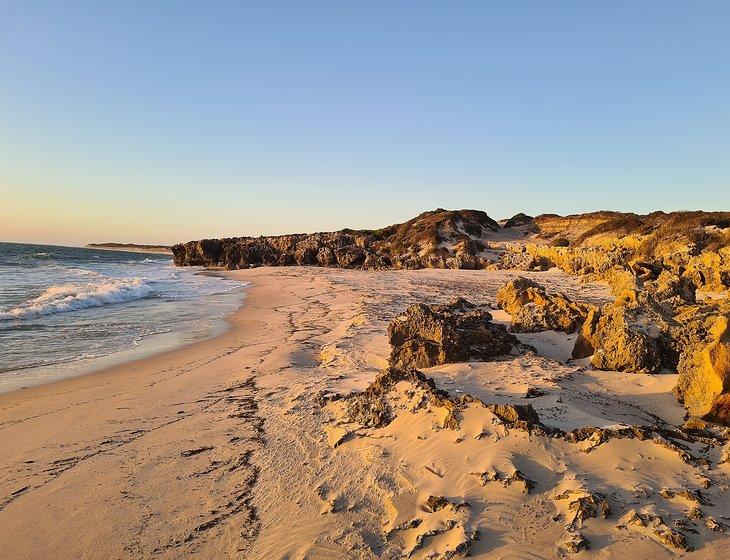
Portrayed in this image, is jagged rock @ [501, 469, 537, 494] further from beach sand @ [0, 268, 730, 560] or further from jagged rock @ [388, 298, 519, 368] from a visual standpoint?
jagged rock @ [388, 298, 519, 368]

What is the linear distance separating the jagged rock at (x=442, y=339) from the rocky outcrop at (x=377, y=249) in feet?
74.5

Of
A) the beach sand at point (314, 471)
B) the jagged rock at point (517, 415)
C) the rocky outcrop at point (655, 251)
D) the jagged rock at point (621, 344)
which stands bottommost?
the beach sand at point (314, 471)

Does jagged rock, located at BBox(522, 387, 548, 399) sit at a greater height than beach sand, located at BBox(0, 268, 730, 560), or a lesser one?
greater

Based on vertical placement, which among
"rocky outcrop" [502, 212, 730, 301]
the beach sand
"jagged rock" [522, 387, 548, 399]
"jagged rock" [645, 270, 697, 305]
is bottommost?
the beach sand

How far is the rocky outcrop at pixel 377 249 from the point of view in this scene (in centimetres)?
3272

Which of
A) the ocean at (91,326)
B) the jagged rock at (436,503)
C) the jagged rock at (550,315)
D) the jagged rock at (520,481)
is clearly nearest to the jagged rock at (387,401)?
the jagged rock at (520,481)

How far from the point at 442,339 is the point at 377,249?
34650 millimetres

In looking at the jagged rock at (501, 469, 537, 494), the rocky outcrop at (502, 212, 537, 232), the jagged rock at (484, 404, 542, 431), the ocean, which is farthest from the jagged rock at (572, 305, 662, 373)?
the rocky outcrop at (502, 212, 537, 232)

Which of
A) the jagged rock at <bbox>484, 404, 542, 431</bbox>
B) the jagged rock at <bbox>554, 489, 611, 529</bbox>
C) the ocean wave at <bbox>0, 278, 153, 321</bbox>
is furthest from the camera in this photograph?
the ocean wave at <bbox>0, 278, 153, 321</bbox>

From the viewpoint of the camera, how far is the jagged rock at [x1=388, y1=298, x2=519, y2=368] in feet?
22.4

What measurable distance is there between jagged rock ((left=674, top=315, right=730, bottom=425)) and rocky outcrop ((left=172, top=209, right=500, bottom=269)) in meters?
24.9

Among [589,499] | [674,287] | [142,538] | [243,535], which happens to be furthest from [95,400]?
[674,287]

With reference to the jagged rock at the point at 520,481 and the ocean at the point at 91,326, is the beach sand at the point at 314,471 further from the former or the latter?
the ocean at the point at 91,326

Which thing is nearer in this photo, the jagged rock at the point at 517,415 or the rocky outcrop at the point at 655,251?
the jagged rock at the point at 517,415
